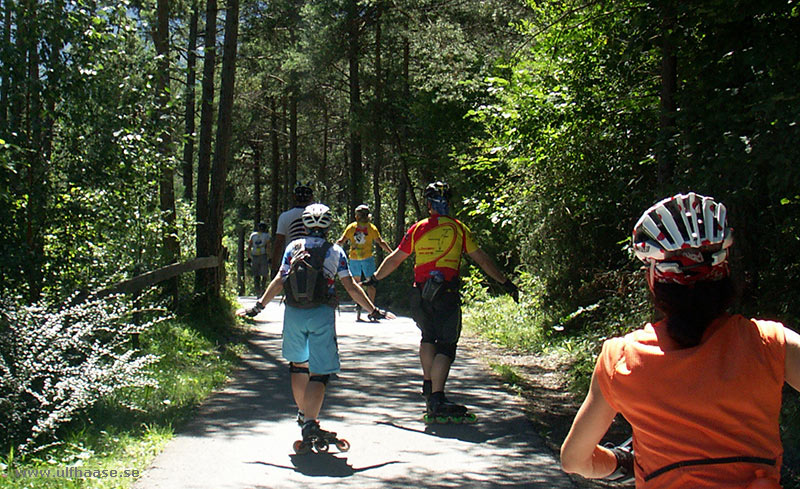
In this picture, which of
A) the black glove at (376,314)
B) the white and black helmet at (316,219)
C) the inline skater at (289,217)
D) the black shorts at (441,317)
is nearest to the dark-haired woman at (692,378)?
the white and black helmet at (316,219)

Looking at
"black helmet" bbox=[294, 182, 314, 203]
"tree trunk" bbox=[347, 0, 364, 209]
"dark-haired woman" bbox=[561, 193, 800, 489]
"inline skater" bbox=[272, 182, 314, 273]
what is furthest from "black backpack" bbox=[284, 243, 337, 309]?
"tree trunk" bbox=[347, 0, 364, 209]

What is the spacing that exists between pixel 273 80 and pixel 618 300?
86.6ft

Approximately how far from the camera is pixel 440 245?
8.25 metres

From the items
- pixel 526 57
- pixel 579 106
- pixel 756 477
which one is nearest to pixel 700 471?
pixel 756 477

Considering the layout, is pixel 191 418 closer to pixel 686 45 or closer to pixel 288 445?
pixel 288 445

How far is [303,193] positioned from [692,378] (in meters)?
7.46

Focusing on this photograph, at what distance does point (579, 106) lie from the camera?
9.73 metres

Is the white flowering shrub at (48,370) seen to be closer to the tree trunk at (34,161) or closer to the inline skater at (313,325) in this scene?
the tree trunk at (34,161)

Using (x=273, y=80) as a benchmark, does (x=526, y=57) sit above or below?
below

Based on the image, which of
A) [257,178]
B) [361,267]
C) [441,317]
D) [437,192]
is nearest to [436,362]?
[441,317]

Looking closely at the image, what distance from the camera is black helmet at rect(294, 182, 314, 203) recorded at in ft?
31.1

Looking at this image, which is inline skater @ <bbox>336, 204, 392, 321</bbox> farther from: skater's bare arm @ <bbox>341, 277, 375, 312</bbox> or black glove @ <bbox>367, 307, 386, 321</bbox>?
skater's bare arm @ <bbox>341, 277, 375, 312</bbox>

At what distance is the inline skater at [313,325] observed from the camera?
6.92 meters

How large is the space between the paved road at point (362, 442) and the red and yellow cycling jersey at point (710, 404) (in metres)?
3.73
